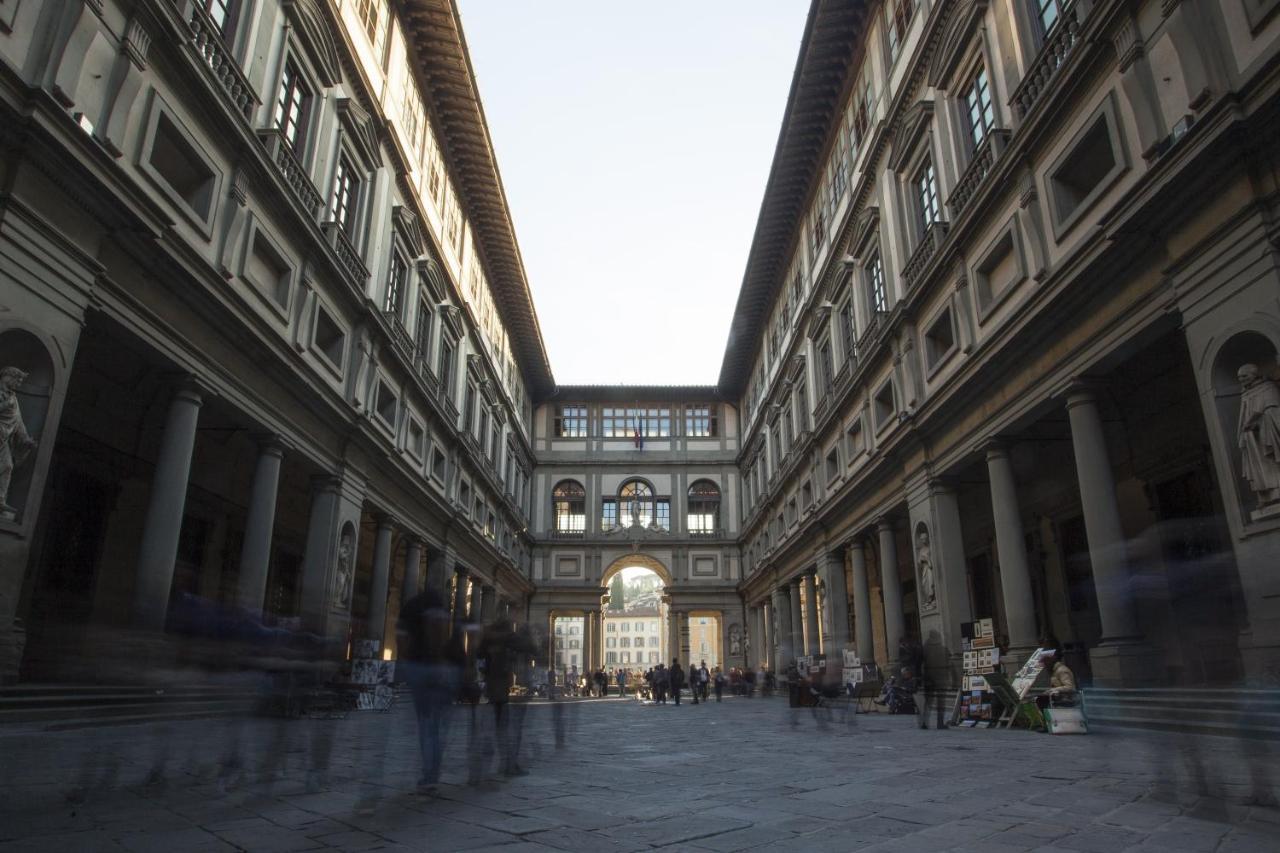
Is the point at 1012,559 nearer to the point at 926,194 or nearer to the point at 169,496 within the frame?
the point at 926,194

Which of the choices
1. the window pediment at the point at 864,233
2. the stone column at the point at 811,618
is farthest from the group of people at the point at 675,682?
the window pediment at the point at 864,233

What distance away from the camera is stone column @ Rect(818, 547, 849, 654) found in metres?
24.4

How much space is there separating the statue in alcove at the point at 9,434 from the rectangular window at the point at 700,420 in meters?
39.1

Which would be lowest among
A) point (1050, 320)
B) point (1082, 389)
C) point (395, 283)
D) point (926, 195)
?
point (1082, 389)

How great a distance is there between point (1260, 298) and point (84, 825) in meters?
10.8

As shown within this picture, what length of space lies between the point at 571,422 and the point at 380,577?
2673 centimetres

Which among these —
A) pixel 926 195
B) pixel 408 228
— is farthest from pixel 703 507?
pixel 926 195

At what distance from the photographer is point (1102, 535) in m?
11.0

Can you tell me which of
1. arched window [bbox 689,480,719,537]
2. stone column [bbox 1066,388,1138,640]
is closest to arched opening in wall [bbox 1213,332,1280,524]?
stone column [bbox 1066,388,1138,640]

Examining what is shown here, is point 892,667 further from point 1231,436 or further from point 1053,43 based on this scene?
point 1053,43

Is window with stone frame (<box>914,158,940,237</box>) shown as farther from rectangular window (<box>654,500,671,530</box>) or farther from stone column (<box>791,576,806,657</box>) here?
rectangular window (<box>654,500,671,530</box>)

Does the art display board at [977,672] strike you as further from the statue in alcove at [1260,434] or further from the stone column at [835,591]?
the stone column at [835,591]

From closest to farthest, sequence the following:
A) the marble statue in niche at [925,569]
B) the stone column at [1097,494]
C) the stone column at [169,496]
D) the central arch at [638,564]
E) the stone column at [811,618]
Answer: the stone column at [1097,494], the stone column at [169,496], the marble statue in niche at [925,569], the stone column at [811,618], the central arch at [638,564]

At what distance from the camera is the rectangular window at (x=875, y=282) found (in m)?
20.7
